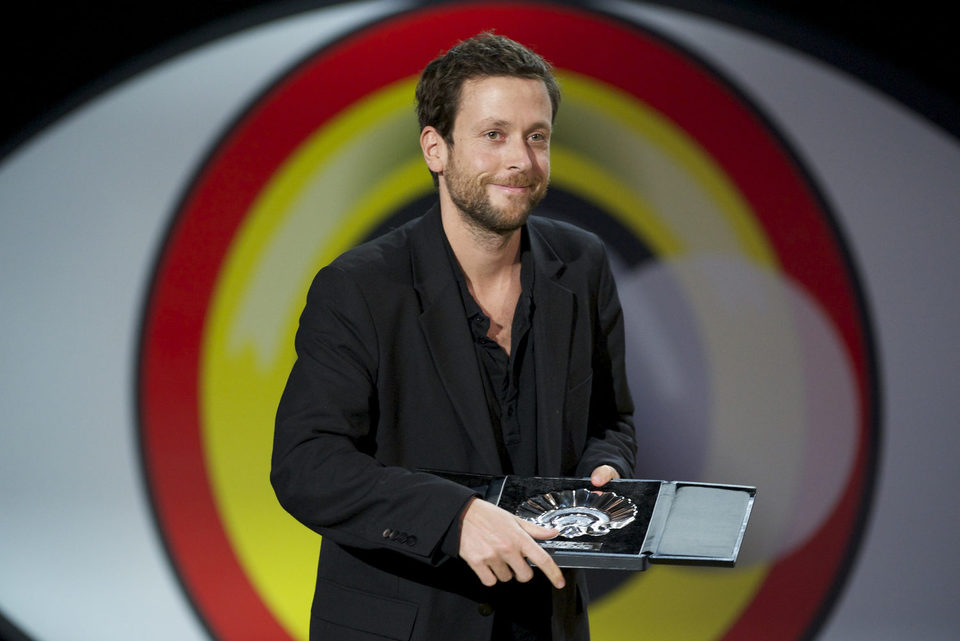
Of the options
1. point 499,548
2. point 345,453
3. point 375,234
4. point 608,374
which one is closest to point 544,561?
point 499,548

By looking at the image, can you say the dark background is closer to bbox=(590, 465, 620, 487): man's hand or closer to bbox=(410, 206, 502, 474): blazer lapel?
bbox=(410, 206, 502, 474): blazer lapel

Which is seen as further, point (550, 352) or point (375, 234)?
point (375, 234)

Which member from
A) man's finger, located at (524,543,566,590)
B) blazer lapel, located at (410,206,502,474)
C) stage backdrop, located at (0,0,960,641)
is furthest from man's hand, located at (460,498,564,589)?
stage backdrop, located at (0,0,960,641)

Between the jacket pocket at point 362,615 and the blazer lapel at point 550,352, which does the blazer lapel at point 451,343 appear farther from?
the jacket pocket at point 362,615

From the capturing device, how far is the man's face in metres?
1.67

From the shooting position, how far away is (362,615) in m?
1.63

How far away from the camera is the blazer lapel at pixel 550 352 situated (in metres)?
1.68

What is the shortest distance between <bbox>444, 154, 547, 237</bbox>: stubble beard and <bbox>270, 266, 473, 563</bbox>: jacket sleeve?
0.75 feet

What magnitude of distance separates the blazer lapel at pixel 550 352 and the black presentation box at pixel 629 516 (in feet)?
0.32

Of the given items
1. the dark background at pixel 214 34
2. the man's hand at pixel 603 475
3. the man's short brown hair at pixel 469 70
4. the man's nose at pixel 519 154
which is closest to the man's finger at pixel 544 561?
the man's hand at pixel 603 475

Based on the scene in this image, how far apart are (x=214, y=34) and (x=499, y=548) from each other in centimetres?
179

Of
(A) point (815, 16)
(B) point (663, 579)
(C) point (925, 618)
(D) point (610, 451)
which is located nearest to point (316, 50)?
(A) point (815, 16)

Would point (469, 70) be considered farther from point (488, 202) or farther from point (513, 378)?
point (513, 378)

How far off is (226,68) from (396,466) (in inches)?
60.2
